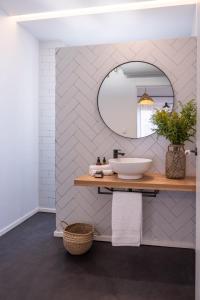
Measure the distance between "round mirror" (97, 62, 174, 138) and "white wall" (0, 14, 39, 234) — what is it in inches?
45.9

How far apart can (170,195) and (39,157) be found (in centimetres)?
212

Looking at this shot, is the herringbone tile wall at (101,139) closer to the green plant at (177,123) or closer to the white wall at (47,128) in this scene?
the green plant at (177,123)

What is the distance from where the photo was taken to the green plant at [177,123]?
2.62 metres

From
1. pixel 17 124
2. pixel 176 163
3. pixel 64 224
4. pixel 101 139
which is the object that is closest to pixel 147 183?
pixel 176 163

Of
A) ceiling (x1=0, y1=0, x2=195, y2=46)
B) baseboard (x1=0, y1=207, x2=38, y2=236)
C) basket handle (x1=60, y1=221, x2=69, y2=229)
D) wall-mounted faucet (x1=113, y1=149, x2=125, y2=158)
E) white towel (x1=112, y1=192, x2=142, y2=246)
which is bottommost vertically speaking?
baseboard (x1=0, y1=207, x2=38, y2=236)

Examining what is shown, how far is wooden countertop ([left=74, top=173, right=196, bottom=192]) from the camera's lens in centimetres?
239

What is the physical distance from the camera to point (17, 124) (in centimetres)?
358

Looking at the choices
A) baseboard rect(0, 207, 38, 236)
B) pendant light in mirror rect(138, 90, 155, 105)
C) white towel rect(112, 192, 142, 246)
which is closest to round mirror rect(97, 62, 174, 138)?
pendant light in mirror rect(138, 90, 155, 105)

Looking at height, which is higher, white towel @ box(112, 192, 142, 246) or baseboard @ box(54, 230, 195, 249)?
white towel @ box(112, 192, 142, 246)

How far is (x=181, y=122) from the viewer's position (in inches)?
103

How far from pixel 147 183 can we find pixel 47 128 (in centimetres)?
220

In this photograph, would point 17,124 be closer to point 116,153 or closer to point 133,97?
point 116,153

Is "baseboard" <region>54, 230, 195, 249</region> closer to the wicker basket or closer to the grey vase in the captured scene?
the wicker basket

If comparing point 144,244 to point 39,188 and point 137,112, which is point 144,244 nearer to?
point 137,112
